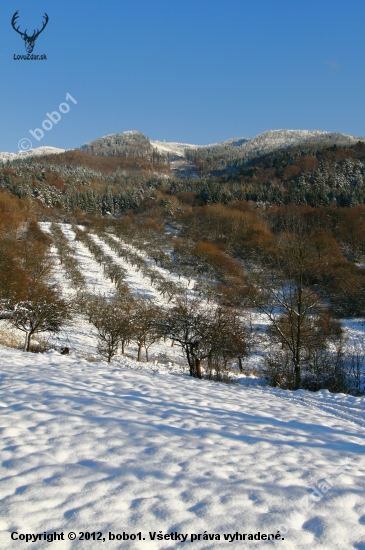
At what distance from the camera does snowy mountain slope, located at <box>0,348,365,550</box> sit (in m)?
2.38

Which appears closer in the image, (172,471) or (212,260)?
(172,471)

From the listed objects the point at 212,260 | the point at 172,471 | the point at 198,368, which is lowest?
the point at 198,368

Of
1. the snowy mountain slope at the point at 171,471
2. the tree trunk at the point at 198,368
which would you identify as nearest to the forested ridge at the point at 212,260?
the tree trunk at the point at 198,368

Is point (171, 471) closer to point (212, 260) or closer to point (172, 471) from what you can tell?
point (172, 471)

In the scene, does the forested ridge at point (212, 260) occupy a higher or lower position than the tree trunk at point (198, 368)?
higher

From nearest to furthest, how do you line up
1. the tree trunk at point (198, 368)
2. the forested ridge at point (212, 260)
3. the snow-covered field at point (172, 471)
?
the snow-covered field at point (172, 471)
the tree trunk at point (198, 368)
the forested ridge at point (212, 260)

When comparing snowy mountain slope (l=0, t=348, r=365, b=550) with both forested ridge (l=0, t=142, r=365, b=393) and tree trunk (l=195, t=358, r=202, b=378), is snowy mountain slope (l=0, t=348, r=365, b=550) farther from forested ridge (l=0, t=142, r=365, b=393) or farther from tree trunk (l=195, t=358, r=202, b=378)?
tree trunk (l=195, t=358, r=202, b=378)

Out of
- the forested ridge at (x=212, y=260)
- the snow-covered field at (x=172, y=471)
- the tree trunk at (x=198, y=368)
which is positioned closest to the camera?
the snow-covered field at (x=172, y=471)

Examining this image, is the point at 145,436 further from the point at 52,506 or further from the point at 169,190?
the point at 169,190

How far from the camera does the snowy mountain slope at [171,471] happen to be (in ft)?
7.82

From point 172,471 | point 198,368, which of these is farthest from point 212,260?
point 172,471

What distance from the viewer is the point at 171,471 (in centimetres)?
311

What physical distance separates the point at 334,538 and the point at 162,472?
1524 mm

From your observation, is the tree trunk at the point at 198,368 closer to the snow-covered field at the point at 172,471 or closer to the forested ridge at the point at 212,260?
the forested ridge at the point at 212,260
